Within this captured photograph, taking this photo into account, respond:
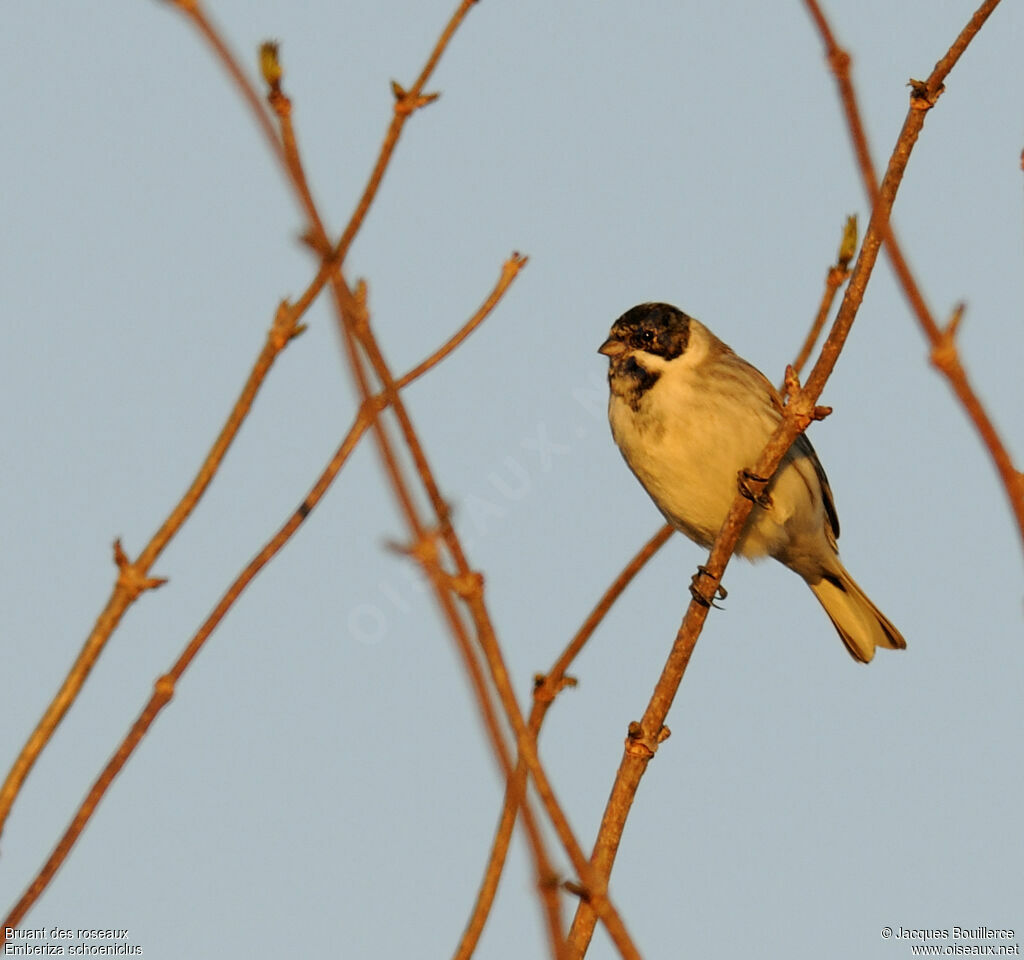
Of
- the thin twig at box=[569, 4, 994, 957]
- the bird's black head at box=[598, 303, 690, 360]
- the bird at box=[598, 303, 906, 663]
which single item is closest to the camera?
the thin twig at box=[569, 4, 994, 957]

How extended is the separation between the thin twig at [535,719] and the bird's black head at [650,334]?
342 centimetres

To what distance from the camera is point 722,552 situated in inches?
179

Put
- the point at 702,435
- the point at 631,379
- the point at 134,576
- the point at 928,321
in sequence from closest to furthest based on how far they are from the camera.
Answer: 1. the point at 928,321
2. the point at 134,576
3. the point at 702,435
4. the point at 631,379

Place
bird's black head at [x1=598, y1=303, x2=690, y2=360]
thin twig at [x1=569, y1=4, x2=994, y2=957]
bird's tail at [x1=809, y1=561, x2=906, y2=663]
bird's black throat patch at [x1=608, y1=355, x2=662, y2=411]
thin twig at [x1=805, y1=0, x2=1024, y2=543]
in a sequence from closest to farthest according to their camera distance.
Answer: thin twig at [x1=805, y1=0, x2=1024, y2=543] < thin twig at [x1=569, y1=4, x2=994, y2=957] < bird's black throat patch at [x1=608, y1=355, x2=662, y2=411] < bird's black head at [x1=598, y1=303, x2=690, y2=360] < bird's tail at [x1=809, y1=561, x2=906, y2=663]

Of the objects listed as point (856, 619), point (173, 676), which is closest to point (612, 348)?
point (856, 619)

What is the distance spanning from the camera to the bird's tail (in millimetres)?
8344

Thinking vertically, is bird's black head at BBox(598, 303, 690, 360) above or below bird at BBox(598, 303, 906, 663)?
above

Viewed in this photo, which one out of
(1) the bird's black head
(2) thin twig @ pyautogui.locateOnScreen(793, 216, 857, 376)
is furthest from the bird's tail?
(2) thin twig @ pyautogui.locateOnScreen(793, 216, 857, 376)

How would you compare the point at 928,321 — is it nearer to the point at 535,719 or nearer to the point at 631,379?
the point at 535,719

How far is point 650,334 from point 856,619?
221 cm

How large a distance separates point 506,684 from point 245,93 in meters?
0.71

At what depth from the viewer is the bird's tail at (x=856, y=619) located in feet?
27.4

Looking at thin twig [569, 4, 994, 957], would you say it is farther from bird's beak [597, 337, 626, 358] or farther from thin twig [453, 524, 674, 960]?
bird's beak [597, 337, 626, 358]

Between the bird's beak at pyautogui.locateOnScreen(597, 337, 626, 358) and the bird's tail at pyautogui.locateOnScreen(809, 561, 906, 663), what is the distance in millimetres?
1904
